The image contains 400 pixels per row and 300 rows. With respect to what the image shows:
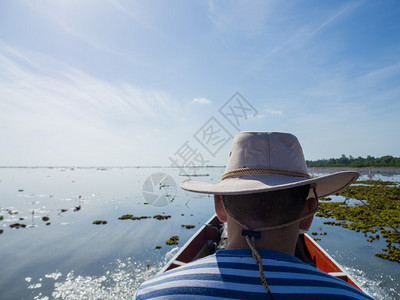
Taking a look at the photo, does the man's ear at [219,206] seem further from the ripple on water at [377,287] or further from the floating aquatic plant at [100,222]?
the floating aquatic plant at [100,222]

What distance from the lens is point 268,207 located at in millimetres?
1227

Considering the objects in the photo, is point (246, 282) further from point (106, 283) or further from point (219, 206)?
point (106, 283)

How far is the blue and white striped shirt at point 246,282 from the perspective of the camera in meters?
0.92

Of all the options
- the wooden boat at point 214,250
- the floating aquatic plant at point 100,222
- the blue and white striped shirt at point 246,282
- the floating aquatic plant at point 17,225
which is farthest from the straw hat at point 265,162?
the floating aquatic plant at point 17,225

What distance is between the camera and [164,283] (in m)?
1.06

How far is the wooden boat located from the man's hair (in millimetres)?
4283

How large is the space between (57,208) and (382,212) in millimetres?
28566

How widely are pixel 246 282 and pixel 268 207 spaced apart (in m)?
0.43

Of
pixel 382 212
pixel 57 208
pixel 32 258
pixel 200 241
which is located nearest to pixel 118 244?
pixel 32 258

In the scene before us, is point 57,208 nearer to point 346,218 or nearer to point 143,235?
point 143,235

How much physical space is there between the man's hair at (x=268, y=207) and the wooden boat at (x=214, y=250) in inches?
169

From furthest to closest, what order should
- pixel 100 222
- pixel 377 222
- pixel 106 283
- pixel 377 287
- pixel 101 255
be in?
pixel 100 222, pixel 377 222, pixel 101 255, pixel 106 283, pixel 377 287

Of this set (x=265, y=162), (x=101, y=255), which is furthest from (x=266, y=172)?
(x=101, y=255)

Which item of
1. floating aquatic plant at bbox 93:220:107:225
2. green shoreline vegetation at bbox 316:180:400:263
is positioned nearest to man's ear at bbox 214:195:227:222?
green shoreline vegetation at bbox 316:180:400:263
